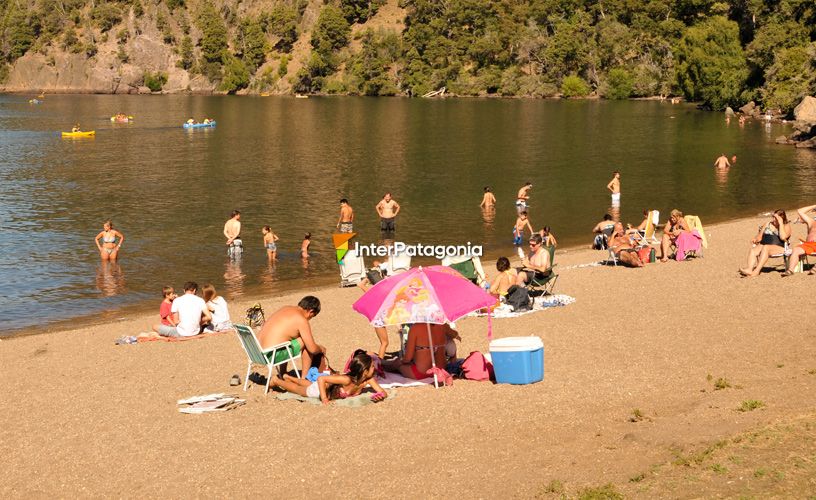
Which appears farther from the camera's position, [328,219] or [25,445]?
[328,219]

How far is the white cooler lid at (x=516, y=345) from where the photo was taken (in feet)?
40.4

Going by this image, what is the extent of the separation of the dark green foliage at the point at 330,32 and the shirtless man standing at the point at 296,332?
15413 cm

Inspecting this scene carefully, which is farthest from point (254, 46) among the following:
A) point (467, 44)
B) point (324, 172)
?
point (324, 172)

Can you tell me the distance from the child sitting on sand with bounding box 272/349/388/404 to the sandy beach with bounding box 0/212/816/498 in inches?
14.9

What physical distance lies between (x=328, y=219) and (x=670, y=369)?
23270 mm

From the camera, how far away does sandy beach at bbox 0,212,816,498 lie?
9.23 metres

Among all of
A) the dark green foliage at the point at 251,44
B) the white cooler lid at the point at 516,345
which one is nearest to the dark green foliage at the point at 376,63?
the dark green foliage at the point at 251,44

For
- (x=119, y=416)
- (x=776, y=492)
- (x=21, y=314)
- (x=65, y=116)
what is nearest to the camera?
(x=776, y=492)

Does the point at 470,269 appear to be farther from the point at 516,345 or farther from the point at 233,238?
the point at 233,238

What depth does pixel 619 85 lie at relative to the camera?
121812 millimetres

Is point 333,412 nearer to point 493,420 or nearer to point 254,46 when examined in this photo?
point 493,420

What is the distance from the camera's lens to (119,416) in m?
12.1

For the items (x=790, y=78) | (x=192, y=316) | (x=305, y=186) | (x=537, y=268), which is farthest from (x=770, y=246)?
(x=790, y=78)

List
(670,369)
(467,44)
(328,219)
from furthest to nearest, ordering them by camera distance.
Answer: (467,44), (328,219), (670,369)
